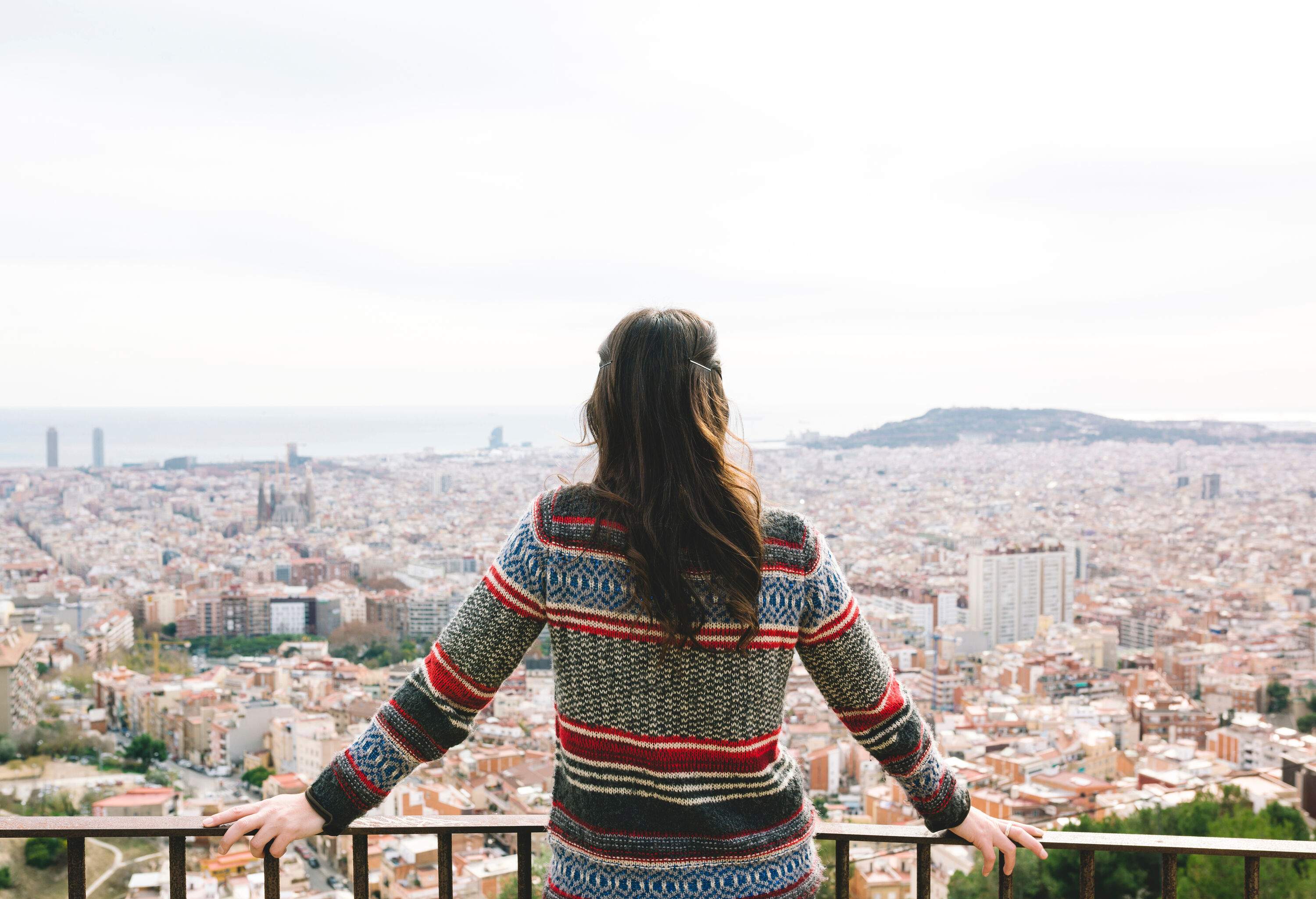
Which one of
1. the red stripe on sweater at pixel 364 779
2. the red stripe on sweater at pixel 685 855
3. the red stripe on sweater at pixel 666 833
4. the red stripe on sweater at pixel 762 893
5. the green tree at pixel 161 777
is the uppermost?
the red stripe on sweater at pixel 364 779

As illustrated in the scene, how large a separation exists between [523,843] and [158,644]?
19.3 meters

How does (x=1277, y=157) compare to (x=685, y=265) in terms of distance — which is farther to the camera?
(x=685, y=265)

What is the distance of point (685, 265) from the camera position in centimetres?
2042

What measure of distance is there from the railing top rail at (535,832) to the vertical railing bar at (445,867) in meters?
0.01

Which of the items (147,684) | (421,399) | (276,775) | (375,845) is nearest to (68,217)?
(421,399)

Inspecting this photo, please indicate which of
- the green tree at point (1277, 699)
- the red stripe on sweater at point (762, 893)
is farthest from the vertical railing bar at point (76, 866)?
the green tree at point (1277, 699)

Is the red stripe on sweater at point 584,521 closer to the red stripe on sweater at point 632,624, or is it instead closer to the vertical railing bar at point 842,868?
the red stripe on sweater at point 632,624

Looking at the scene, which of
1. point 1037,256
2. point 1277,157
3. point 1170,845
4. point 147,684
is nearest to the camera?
point 1170,845

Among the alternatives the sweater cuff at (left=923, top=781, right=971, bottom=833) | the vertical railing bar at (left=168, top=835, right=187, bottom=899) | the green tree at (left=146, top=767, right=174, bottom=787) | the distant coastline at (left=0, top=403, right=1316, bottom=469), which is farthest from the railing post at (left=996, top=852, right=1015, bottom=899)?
the distant coastline at (left=0, top=403, right=1316, bottom=469)

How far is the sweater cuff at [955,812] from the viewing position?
91 cm

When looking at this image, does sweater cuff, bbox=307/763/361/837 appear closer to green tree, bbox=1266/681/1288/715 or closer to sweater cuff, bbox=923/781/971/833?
sweater cuff, bbox=923/781/971/833

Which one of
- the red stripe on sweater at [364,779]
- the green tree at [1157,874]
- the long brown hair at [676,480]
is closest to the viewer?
the long brown hair at [676,480]

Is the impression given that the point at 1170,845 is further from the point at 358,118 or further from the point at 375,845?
the point at 358,118

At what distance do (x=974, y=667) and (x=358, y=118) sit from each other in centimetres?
1492
